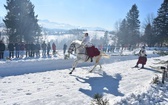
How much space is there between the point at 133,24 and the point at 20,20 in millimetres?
37680

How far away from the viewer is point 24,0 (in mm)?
Result: 35188

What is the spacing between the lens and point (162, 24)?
54250mm

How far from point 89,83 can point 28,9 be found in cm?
2915

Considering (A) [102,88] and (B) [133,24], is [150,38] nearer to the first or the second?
(B) [133,24]

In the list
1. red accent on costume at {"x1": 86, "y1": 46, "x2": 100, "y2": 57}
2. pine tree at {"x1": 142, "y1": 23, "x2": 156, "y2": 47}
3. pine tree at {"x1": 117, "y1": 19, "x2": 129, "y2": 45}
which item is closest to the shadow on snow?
red accent on costume at {"x1": 86, "y1": 46, "x2": 100, "y2": 57}

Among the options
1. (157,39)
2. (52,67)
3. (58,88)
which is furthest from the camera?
(157,39)

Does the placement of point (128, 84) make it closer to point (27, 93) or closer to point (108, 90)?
point (108, 90)

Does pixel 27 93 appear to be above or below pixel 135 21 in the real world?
below

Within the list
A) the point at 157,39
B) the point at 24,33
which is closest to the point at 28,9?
Answer: the point at 24,33

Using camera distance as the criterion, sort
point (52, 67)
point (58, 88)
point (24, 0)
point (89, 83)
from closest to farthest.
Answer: point (58, 88) < point (89, 83) < point (52, 67) < point (24, 0)

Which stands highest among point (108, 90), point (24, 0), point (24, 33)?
point (24, 0)

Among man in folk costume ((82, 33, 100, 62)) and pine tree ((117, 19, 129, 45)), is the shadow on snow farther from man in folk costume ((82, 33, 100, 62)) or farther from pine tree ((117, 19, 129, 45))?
pine tree ((117, 19, 129, 45))

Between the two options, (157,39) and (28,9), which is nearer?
(28,9)

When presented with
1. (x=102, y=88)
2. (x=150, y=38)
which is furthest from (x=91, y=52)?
(x=150, y=38)
